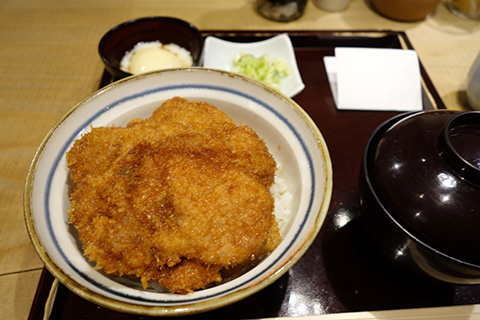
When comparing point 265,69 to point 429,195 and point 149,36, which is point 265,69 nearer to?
point 149,36

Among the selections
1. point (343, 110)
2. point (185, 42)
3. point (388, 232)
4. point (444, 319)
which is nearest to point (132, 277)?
point (388, 232)

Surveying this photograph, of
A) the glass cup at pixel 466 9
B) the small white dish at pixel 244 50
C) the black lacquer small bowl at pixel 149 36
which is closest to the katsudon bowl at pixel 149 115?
the black lacquer small bowl at pixel 149 36

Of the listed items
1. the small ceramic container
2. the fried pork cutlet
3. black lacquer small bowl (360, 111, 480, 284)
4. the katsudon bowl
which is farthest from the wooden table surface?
black lacquer small bowl (360, 111, 480, 284)

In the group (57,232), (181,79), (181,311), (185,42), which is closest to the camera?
A: (181,311)

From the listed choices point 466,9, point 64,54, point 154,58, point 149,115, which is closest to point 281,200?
point 149,115

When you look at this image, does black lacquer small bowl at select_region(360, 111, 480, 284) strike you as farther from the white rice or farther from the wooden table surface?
the wooden table surface

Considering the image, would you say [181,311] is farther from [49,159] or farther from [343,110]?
[343,110]
